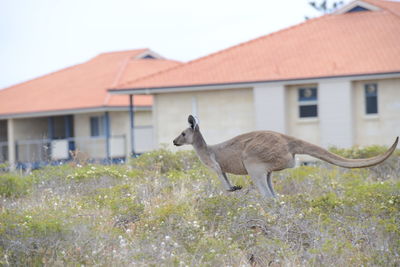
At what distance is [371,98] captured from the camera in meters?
28.9

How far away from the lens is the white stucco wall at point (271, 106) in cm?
2920

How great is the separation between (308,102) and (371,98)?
2294mm

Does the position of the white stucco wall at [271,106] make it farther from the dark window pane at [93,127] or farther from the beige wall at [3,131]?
the beige wall at [3,131]

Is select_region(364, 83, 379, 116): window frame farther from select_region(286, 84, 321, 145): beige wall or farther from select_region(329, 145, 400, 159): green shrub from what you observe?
select_region(329, 145, 400, 159): green shrub

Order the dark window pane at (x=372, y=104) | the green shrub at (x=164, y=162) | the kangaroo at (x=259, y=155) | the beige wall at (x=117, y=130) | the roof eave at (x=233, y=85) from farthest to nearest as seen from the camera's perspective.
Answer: the beige wall at (x=117, y=130) < the dark window pane at (x=372, y=104) < the roof eave at (x=233, y=85) < the green shrub at (x=164, y=162) < the kangaroo at (x=259, y=155)

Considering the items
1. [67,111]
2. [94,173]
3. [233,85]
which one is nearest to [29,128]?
[67,111]

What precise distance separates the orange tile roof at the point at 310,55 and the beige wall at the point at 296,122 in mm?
1093

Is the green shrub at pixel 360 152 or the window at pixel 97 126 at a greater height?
the window at pixel 97 126

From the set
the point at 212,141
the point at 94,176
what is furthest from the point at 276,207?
the point at 212,141

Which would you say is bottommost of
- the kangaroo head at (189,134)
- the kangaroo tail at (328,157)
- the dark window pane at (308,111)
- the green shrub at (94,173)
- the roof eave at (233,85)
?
the green shrub at (94,173)

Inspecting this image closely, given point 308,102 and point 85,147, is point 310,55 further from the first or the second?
point 85,147

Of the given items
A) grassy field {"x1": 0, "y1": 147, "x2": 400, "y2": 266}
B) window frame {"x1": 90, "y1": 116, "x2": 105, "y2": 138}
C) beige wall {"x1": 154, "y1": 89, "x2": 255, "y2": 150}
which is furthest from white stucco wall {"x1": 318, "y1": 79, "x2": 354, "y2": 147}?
grassy field {"x1": 0, "y1": 147, "x2": 400, "y2": 266}

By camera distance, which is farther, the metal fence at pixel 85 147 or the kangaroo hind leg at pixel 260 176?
the metal fence at pixel 85 147

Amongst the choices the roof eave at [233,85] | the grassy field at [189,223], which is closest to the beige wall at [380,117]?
the roof eave at [233,85]
